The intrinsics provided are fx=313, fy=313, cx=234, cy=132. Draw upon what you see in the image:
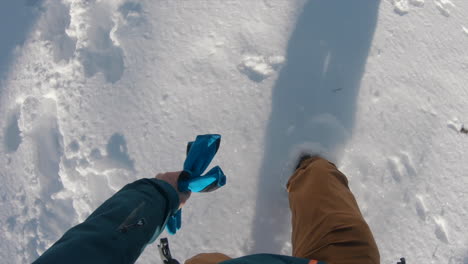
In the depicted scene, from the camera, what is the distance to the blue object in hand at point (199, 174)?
53.3 inches

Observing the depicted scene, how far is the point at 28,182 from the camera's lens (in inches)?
70.6

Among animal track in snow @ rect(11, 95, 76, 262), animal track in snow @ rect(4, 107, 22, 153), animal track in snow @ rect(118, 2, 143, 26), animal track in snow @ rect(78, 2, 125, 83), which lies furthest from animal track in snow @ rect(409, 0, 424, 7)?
animal track in snow @ rect(4, 107, 22, 153)

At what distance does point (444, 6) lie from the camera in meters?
2.18

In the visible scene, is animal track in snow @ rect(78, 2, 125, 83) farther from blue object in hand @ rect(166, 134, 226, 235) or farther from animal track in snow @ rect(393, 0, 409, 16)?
animal track in snow @ rect(393, 0, 409, 16)

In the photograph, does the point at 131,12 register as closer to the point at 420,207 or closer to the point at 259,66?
the point at 259,66

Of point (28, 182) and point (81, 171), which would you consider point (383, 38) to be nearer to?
point (81, 171)

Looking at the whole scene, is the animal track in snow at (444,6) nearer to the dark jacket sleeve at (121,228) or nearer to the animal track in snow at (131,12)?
the animal track in snow at (131,12)

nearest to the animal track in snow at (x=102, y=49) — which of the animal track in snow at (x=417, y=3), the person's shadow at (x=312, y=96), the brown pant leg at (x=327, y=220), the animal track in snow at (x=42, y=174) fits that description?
the animal track in snow at (x=42, y=174)

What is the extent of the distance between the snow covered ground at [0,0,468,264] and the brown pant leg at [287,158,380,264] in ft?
0.98

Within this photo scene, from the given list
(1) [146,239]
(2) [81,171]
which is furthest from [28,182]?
(1) [146,239]

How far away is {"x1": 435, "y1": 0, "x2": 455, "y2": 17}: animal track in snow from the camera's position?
7.06 feet

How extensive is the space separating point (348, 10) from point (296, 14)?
1.08 feet

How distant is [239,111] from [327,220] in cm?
83

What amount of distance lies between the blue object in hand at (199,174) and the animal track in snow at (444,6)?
6.04 ft
